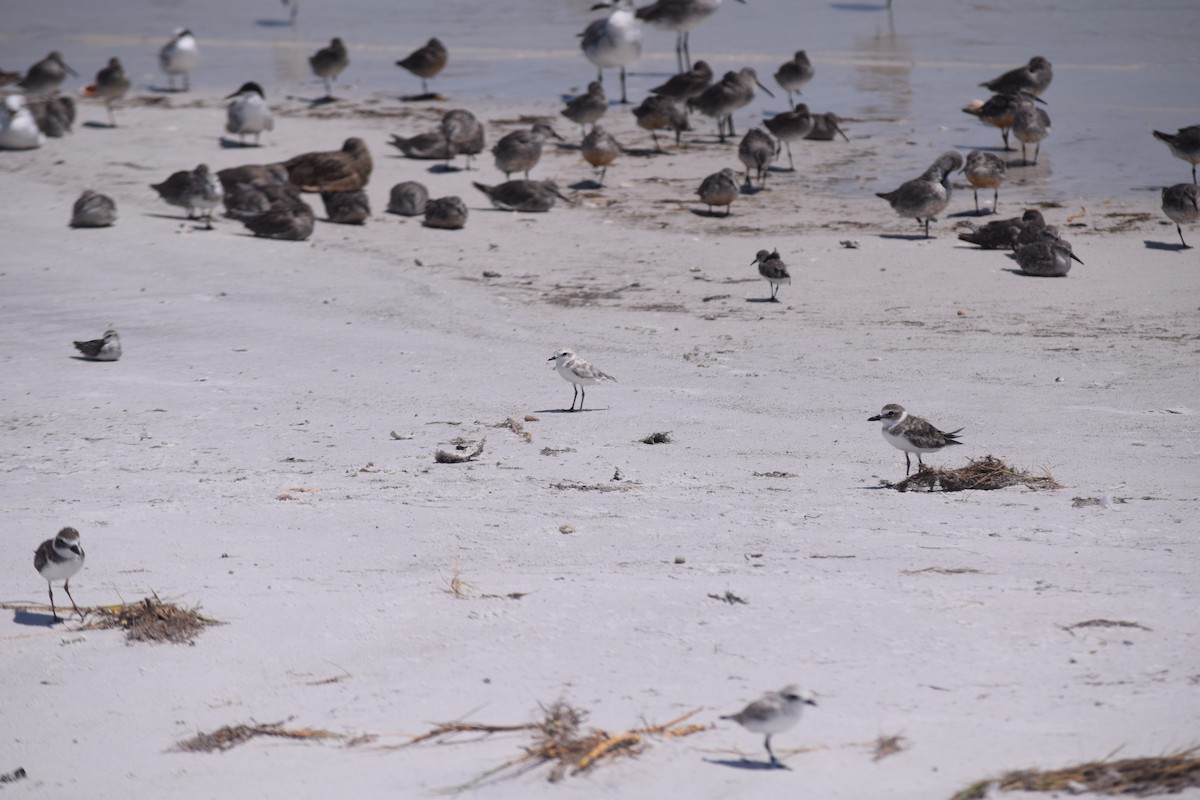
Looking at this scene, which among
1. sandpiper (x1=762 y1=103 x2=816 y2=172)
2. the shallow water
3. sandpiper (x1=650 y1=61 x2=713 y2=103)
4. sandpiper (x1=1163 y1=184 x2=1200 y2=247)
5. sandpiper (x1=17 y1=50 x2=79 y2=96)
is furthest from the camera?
sandpiper (x1=17 y1=50 x2=79 y2=96)

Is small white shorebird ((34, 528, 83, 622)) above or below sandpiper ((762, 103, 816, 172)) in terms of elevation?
below

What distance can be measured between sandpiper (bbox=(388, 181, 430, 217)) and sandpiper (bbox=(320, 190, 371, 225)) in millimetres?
364

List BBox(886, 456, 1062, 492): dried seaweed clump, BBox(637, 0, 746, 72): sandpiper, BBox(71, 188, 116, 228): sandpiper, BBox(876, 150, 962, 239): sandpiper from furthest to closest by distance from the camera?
BBox(637, 0, 746, 72): sandpiper < BBox(71, 188, 116, 228): sandpiper < BBox(876, 150, 962, 239): sandpiper < BBox(886, 456, 1062, 492): dried seaweed clump

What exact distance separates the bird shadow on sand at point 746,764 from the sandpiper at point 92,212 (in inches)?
424

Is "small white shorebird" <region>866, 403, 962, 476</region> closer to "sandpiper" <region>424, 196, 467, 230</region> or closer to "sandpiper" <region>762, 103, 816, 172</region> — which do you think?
"sandpiper" <region>424, 196, 467, 230</region>

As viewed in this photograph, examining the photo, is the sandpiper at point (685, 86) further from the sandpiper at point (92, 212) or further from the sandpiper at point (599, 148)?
the sandpiper at point (92, 212)

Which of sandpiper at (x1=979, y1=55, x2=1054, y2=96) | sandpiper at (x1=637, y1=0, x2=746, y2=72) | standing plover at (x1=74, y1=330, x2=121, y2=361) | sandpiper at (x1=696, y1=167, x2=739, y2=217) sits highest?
sandpiper at (x1=637, y1=0, x2=746, y2=72)

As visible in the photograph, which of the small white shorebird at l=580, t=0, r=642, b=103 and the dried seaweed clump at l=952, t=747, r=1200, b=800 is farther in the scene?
the small white shorebird at l=580, t=0, r=642, b=103

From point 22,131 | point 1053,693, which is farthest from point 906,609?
point 22,131

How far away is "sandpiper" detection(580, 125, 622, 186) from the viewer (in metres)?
15.6

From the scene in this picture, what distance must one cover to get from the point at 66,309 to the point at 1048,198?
9.84 metres

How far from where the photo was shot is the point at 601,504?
6.46 meters

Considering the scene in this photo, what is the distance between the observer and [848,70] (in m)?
22.3

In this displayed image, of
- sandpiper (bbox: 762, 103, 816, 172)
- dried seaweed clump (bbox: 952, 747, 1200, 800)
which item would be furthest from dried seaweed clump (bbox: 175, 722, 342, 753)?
sandpiper (bbox: 762, 103, 816, 172)
